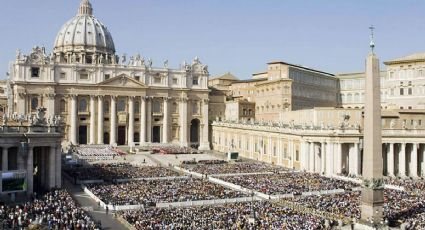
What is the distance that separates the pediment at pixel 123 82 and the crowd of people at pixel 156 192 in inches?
1864

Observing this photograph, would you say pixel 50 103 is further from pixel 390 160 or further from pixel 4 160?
pixel 390 160

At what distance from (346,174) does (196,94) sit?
47.2 m

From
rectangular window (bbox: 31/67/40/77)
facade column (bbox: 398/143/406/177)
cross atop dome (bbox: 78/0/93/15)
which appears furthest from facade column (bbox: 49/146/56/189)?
cross atop dome (bbox: 78/0/93/15)

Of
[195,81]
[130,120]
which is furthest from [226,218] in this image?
[195,81]

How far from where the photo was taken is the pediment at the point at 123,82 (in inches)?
3474

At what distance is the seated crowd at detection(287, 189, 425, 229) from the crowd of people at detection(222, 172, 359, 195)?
2983 mm

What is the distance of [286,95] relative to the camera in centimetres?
8038

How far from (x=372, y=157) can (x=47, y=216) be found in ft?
57.0

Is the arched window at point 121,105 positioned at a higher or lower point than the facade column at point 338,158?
higher

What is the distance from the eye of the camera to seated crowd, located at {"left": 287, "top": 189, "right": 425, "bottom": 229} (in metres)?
28.5

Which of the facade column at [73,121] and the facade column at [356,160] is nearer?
the facade column at [356,160]

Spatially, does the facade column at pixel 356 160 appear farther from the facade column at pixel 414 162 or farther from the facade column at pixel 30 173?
the facade column at pixel 30 173

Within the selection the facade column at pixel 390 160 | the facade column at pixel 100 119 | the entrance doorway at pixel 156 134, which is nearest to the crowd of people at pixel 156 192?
the facade column at pixel 390 160

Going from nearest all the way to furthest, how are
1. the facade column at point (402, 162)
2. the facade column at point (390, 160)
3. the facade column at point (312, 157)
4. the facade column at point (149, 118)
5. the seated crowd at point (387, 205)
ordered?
the seated crowd at point (387, 205)
the facade column at point (390, 160)
the facade column at point (402, 162)
the facade column at point (312, 157)
the facade column at point (149, 118)
